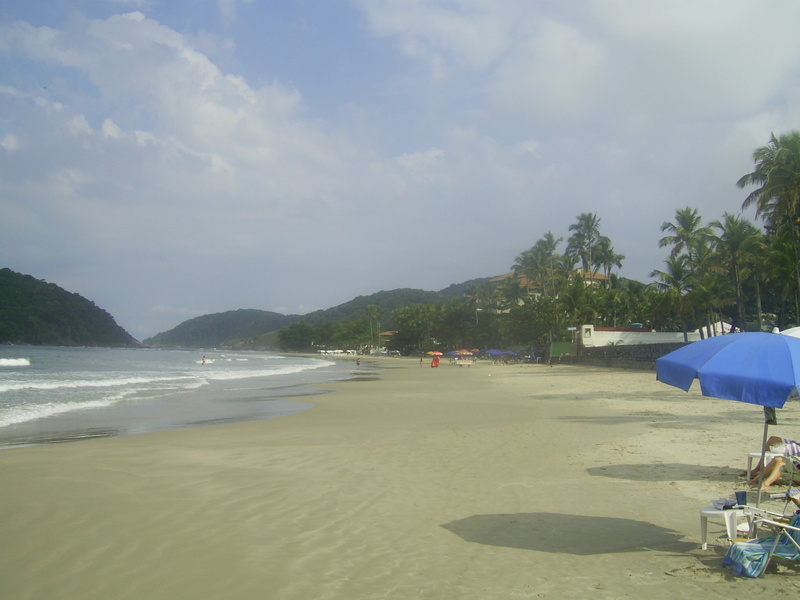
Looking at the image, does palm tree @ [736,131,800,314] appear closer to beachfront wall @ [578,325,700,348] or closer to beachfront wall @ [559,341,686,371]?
beachfront wall @ [559,341,686,371]

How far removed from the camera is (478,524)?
6.08m

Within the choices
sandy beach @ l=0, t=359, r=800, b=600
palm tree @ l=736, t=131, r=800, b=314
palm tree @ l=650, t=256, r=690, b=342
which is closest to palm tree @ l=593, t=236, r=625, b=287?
palm tree @ l=650, t=256, r=690, b=342

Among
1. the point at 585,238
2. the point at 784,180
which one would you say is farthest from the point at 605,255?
the point at 784,180

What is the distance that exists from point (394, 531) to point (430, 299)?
614 ft

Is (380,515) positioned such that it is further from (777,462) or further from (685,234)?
(685,234)

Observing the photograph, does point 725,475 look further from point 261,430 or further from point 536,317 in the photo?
point 536,317

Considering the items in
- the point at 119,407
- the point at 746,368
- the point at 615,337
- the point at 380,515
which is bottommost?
the point at 119,407

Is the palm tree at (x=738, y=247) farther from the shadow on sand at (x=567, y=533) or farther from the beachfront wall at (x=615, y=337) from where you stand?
the shadow on sand at (x=567, y=533)

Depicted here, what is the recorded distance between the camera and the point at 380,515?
650 centimetres

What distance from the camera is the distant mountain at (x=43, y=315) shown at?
370 ft

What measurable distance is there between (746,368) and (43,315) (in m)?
139

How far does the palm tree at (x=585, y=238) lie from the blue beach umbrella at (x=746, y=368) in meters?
64.2

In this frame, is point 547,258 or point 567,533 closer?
point 567,533

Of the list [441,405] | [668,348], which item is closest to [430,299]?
[668,348]
